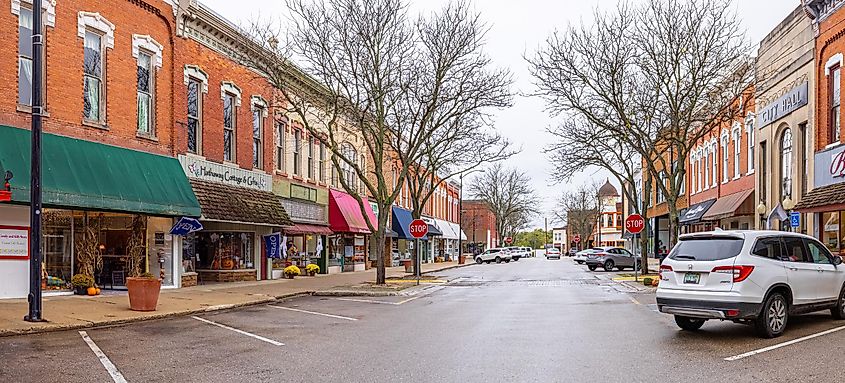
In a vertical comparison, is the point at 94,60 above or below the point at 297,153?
above

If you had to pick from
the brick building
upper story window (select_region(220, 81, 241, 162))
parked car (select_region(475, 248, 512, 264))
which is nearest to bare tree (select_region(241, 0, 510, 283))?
upper story window (select_region(220, 81, 241, 162))

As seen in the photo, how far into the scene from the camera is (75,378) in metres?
9.11

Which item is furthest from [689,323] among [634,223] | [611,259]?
[611,259]

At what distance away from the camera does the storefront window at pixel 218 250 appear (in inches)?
1097

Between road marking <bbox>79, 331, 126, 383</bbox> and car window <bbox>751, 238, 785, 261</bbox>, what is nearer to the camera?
road marking <bbox>79, 331, 126, 383</bbox>

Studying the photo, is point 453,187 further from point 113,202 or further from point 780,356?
point 780,356

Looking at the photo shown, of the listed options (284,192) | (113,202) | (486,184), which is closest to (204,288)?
(113,202)

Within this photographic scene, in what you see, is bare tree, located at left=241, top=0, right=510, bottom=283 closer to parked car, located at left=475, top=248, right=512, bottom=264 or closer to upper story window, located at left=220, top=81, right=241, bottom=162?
upper story window, located at left=220, top=81, right=241, bottom=162

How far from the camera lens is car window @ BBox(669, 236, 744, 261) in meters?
12.2

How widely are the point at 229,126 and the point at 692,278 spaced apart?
19.2 m

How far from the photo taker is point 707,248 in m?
12.6

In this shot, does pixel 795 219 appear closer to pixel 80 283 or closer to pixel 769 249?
pixel 769 249

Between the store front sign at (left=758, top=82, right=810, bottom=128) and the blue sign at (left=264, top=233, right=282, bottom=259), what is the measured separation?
62.6 feet

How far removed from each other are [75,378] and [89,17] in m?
13.7
